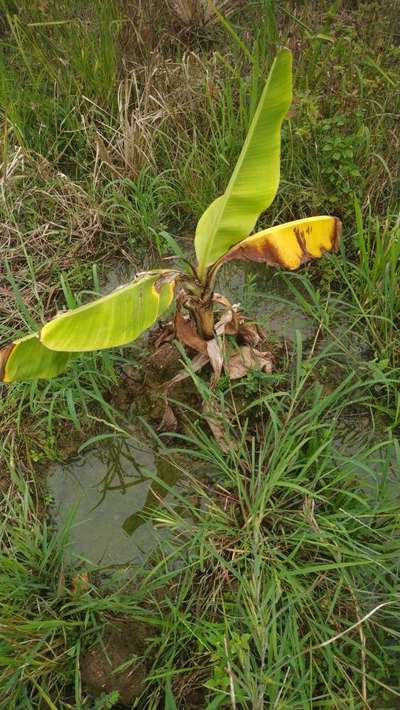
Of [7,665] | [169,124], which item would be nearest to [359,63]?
[169,124]

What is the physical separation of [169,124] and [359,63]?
77 centimetres

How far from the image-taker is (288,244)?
4.60ft

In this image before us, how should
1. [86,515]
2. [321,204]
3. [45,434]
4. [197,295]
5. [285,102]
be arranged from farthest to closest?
[321,204], [45,434], [86,515], [197,295], [285,102]

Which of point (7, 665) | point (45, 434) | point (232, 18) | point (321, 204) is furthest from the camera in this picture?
point (232, 18)

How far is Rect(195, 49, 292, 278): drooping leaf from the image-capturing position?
119cm

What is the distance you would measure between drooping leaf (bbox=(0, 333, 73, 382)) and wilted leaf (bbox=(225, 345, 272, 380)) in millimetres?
506

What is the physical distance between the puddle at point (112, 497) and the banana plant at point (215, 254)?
1.37 feet

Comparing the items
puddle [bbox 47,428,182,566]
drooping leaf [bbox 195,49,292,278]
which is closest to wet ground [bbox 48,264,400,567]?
puddle [bbox 47,428,182,566]

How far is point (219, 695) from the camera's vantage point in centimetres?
121

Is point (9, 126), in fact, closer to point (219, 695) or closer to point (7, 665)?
point (7, 665)

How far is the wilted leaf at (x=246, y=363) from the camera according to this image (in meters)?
1.65

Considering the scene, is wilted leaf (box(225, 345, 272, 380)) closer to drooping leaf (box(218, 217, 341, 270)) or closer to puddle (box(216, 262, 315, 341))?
puddle (box(216, 262, 315, 341))

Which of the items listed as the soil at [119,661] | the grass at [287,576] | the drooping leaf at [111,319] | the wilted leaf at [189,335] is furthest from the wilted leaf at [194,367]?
the soil at [119,661]

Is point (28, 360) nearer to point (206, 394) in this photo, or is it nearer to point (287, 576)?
point (206, 394)
